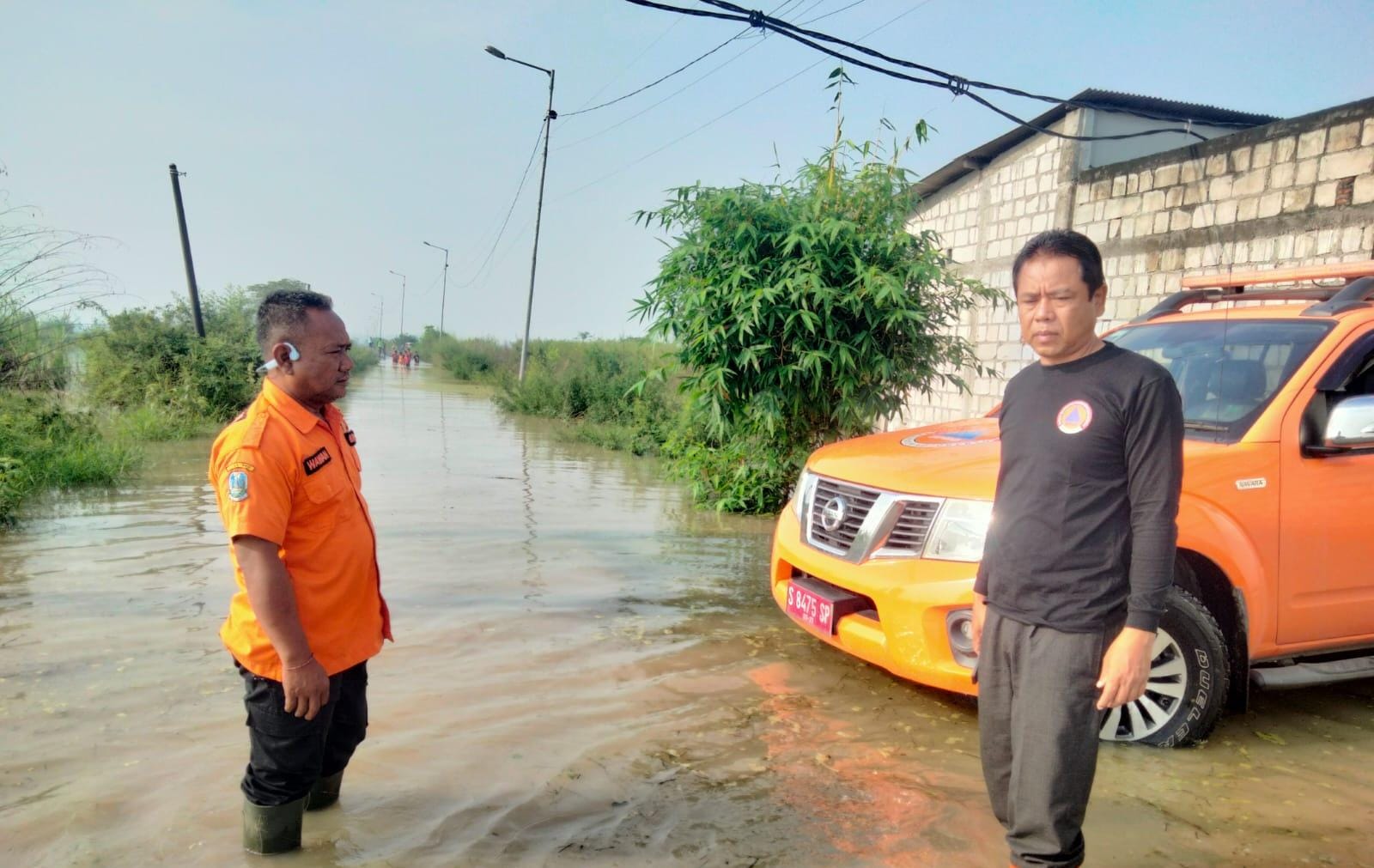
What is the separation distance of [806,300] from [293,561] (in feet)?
17.0

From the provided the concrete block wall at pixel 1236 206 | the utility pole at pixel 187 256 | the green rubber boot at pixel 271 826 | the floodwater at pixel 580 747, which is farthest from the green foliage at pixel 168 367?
the green rubber boot at pixel 271 826

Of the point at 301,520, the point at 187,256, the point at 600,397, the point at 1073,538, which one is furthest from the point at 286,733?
the point at 187,256

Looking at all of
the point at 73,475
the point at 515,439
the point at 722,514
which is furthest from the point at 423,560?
the point at 515,439

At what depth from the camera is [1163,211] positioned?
790 cm

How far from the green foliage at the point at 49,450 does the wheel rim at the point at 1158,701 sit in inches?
328

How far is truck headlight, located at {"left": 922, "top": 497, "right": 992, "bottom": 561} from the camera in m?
3.46

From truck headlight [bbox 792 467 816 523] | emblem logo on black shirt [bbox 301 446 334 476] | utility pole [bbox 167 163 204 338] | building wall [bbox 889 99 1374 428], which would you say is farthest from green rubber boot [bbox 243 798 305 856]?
utility pole [bbox 167 163 204 338]

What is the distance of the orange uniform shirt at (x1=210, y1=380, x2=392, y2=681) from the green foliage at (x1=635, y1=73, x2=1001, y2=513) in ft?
15.5

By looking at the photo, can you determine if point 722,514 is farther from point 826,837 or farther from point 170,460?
point 170,460

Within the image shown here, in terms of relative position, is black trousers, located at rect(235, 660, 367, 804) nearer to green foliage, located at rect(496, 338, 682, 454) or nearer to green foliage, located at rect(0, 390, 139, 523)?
green foliage, located at rect(0, 390, 139, 523)

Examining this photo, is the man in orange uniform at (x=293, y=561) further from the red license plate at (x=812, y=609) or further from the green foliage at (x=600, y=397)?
the green foliage at (x=600, y=397)

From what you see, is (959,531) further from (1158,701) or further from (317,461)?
(317,461)

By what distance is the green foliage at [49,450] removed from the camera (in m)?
7.81

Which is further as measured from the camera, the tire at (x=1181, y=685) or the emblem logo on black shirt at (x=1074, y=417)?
the tire at (x=1181, y=685)
